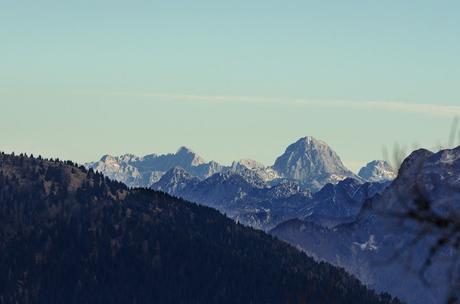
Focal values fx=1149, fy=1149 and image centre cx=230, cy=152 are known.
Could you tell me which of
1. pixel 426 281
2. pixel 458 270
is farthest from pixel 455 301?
pixel 426 281

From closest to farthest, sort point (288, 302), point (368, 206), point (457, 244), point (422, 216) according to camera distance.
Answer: point (457, 244) → point (422, 216) → point (368, 206) → point (288, 302)

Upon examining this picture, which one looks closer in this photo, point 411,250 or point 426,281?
point 411,250

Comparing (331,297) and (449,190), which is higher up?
(449,190)

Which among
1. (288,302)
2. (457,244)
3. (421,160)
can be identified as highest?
(421,160)

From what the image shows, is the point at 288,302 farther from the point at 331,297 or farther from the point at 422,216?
the point at 422,216

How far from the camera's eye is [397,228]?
11586mm

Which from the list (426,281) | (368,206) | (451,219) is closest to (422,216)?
(451,219)

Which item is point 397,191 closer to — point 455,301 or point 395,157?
point 395,157

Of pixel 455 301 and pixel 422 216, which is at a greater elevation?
pixel 422 216

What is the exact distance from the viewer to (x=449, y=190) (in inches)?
480

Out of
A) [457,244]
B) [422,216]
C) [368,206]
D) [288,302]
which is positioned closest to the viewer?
[457,244]

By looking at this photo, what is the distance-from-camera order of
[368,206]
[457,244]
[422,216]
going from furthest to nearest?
[368,206]
[422,216]
[457,244]

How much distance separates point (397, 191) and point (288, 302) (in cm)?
236

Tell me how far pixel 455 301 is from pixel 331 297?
157cm
